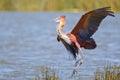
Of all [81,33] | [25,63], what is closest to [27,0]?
[25,63]

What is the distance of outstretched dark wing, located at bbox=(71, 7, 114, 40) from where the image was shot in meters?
13.1

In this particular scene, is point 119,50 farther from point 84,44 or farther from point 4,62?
point 84,44

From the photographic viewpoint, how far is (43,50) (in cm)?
2766

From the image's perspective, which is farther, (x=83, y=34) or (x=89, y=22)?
(x=83, y=34)

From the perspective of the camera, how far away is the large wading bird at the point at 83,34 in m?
13.0

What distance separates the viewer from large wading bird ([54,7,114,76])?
13.0 m

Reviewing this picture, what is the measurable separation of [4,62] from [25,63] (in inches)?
47.3

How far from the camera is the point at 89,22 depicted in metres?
13.3

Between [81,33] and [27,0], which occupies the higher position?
[81,33]

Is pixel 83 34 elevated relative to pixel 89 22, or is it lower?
lower

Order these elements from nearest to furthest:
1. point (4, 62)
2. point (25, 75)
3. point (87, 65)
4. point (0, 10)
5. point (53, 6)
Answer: point (25, 75), point (87, 65), point (4, 62), point (53, 6), point (0, 10)

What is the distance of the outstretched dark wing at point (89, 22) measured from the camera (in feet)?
42.9

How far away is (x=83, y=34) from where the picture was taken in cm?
1343

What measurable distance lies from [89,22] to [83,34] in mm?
340
